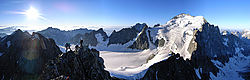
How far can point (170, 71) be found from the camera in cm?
4878

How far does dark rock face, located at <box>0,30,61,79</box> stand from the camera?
42500mm

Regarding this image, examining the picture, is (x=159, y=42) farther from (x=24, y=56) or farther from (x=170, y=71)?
(x=24, y=56)

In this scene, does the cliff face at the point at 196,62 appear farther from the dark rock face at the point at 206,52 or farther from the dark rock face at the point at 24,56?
the dark rock face at the point at 24,56

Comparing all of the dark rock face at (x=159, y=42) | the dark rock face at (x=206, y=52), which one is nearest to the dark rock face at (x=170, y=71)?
the dark rock face at (x=206, y=52)

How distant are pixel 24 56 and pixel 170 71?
64248 mm

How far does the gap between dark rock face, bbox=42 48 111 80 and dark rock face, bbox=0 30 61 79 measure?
79.7ft

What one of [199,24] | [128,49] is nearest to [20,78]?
[128,49]

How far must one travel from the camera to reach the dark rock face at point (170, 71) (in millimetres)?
46188

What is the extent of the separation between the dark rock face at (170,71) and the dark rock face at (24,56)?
148ft

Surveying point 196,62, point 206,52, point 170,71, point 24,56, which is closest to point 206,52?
point 206,52

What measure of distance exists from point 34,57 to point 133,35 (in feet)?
452

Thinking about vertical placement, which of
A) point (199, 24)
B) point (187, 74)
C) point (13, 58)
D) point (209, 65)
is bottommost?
point (209, 65)

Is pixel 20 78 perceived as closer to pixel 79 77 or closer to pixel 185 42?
pixel 79 77

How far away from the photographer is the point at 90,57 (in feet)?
96.1
